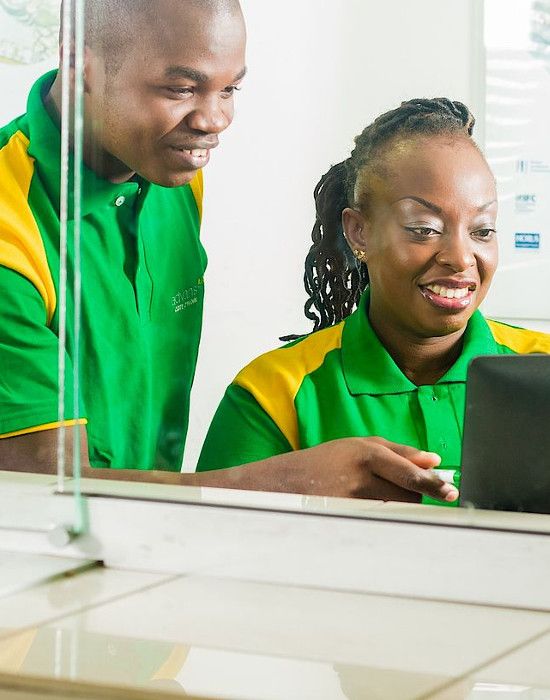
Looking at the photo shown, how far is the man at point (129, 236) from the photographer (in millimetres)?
979

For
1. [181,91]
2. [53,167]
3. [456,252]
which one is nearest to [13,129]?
[53,167]

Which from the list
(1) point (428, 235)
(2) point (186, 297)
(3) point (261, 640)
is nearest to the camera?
(3) point (261, 640)

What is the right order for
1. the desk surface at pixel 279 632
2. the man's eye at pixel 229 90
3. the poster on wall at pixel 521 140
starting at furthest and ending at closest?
the man's eye at pixel 229 90
the poster on wall at pixel 521 140
the desk surface at pixel 279 632

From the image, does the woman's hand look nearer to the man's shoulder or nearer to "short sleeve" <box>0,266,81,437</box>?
"short sleeve" <box>0,266,81,437</box>

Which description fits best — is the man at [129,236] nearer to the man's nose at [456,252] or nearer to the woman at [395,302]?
the woman at [395,302]

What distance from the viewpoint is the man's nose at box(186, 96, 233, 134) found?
0.98 m

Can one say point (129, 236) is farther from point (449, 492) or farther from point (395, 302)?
point (449, 492)

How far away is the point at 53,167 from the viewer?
1.03 meters

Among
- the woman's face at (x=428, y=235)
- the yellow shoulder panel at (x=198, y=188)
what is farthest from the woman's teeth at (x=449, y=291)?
the yellow shoulder panel at (x=198, y=188)

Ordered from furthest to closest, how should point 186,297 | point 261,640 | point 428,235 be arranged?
point 186,297
point 428,235
point 261,640

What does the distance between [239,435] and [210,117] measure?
27 cm

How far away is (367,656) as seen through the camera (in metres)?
0.76

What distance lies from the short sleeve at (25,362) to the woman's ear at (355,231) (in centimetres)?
27

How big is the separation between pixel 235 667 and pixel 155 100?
1.61ft
